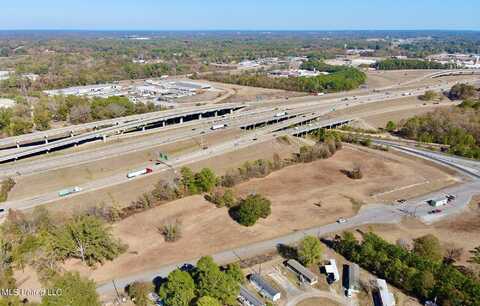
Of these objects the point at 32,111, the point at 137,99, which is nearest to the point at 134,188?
the point at 32,111

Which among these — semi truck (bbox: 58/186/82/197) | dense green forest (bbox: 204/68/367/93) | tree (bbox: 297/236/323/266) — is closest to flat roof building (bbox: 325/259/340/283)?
tree (bbox: 297/236/323/266)

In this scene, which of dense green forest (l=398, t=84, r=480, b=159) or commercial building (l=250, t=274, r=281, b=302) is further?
dense green forest (l=398, t=84, r=480, b=159)

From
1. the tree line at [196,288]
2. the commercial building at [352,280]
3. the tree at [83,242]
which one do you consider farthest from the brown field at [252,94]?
the tree line at [196,288]

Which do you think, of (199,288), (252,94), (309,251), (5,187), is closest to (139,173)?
(5,187)

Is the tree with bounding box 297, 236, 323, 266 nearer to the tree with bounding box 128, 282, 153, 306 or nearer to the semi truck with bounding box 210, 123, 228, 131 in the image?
A: the tree with bounding box 128, 282, 153, 306

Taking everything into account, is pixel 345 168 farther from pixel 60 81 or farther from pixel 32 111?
pixel 60 81

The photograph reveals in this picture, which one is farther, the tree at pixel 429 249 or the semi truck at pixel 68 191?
the semi truck at pixel 68 191

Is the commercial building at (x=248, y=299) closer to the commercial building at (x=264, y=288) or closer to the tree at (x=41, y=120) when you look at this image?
the commercial building at (x=264, y=288)
